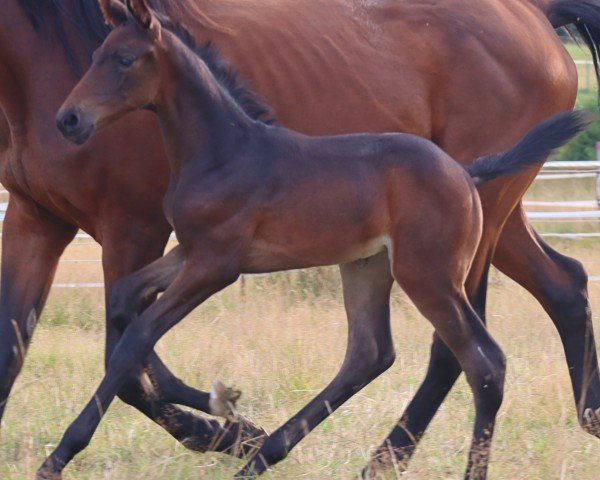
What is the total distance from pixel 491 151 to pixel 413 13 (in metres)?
0.67

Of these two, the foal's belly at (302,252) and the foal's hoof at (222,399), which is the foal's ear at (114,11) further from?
→ the foal's hoof at (222,399)

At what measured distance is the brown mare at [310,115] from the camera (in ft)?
14.1

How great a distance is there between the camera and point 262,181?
12.8 feet

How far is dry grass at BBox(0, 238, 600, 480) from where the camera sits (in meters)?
4.26

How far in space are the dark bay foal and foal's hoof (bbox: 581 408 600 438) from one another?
0.73 metres

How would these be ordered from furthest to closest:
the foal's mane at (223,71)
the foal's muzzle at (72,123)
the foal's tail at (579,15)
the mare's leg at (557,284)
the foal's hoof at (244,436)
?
the foal's tail at (579,15) < the mare's leg at (557,284) < the foal's hoof at (244,436) < the foal's mane at (223,71) < the foal's muzzle at (72,123)

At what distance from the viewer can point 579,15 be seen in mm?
5422

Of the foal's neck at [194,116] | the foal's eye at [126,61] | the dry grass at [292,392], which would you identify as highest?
the foal's eye at [126,61]

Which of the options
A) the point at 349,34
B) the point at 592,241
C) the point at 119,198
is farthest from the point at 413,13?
the point at 592,241

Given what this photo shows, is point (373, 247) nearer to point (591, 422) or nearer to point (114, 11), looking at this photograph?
point (114, 11)

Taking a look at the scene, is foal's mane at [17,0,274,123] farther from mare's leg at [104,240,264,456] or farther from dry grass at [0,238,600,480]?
dry grass at [0,238,600,480]

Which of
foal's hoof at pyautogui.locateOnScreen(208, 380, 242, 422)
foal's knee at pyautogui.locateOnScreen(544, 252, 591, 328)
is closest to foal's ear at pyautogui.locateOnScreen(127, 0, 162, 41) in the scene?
foal's hoof at pyautogui.locateOnScreen(208, 380, 242, 422)

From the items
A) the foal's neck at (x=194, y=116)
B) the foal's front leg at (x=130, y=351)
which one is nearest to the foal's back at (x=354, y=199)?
the foal's neck at (x=194, y=116)

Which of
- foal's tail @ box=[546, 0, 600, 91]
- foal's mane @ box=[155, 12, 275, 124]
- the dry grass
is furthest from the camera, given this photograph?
foal's tail @ box=[546, 0, 600, 91]
